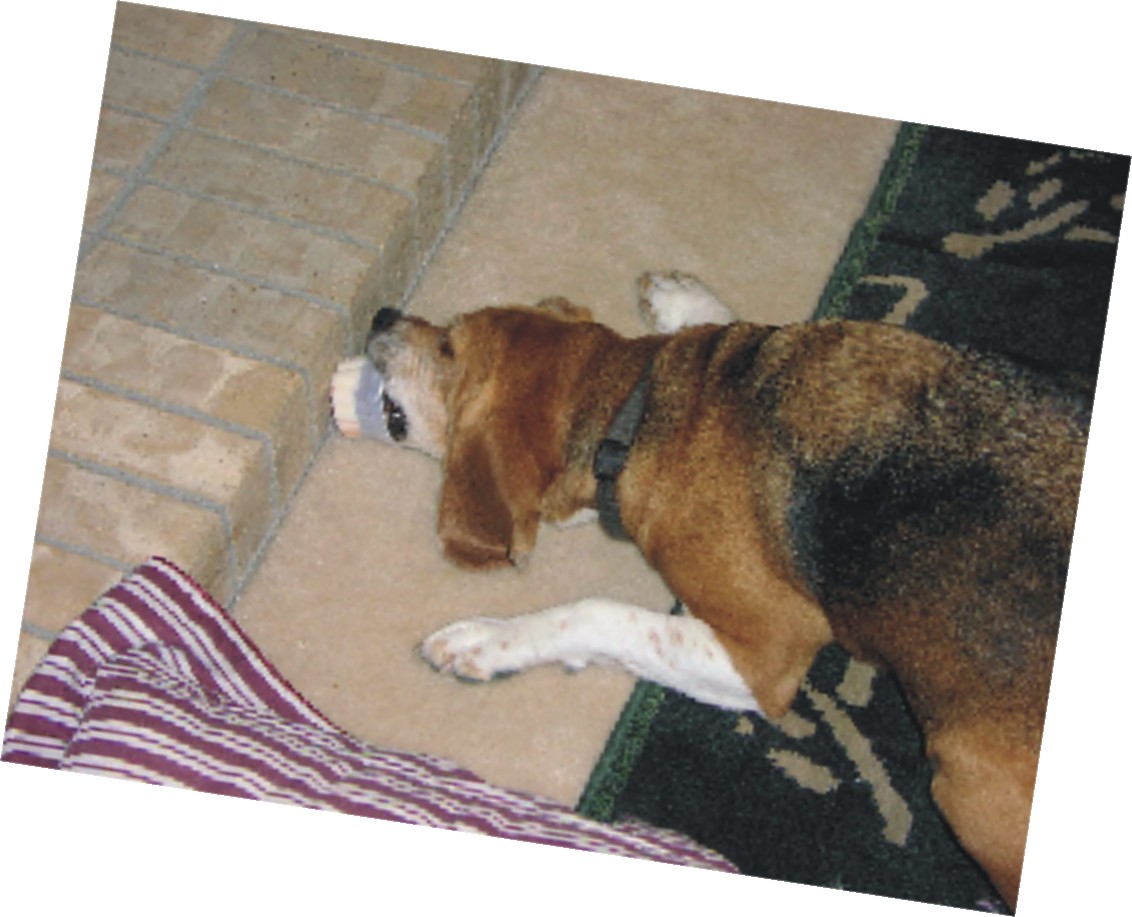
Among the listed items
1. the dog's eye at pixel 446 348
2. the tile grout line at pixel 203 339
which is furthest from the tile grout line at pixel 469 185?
the dog's eye at pixel 446 348

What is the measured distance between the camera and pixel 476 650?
3.10 meters

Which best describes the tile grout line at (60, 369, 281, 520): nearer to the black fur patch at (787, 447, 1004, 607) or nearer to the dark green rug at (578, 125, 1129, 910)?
the dark green rug at (578, 125, 1129, 910)

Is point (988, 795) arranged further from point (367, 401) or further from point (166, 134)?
point (166, 134)

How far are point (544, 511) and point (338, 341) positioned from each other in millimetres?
781

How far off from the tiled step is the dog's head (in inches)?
13.9

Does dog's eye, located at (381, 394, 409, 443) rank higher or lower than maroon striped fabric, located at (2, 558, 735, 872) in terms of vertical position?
higher

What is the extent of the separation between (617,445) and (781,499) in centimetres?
38

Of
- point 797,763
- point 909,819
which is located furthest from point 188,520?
point 909,819

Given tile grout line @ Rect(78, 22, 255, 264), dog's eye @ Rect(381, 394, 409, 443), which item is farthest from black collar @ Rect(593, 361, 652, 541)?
tile grout line @ Rect(78, 22, 255, 264)

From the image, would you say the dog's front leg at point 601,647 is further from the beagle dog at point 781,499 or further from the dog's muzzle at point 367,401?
the dog's muzzle at point 367,401

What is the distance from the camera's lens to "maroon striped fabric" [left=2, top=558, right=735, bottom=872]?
8.09 ft

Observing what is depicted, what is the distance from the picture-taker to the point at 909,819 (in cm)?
307

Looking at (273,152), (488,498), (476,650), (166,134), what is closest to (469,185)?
(273,152)

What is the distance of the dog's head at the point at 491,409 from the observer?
2873 mm
